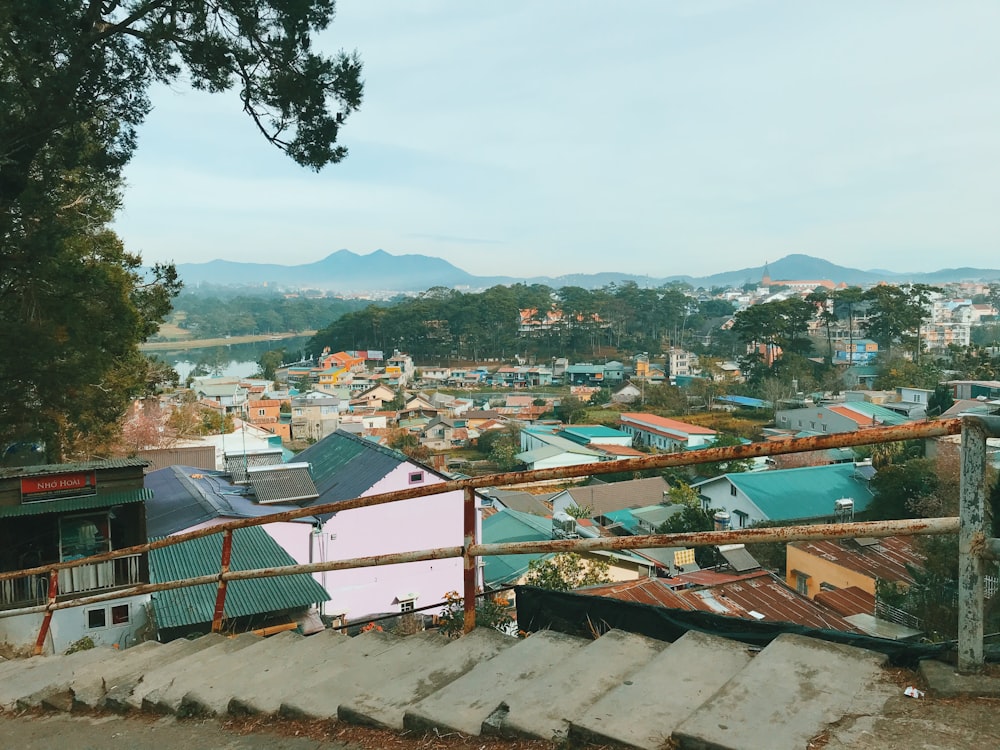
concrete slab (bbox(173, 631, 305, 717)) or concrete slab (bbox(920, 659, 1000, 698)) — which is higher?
concrete slab (bbox(920, 659, 1000, 698))

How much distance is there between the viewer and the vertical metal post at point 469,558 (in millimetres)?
2445

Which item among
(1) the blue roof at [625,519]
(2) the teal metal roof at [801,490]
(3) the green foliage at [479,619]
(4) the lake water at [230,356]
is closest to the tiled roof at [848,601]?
(2) the teal metal roof at [801,490]

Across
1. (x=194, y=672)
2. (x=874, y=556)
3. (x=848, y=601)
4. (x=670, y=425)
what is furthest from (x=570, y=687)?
(x=670, y=425)

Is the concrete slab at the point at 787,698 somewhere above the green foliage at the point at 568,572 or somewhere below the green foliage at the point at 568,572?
above

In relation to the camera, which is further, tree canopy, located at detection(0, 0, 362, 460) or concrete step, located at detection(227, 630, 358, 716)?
tree canopy, located at detection(0, 0, 362, 460)

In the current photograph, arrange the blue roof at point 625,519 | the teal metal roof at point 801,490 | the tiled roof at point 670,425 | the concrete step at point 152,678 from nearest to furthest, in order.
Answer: the concrete step at point 152,678
the teal metal roof at point 801,490
the blue roof at point 625,519
the tiled roof at point 670,425

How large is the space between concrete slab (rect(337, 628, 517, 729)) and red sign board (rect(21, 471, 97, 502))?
7.22m

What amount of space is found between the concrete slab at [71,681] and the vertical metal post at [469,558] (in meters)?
1.74

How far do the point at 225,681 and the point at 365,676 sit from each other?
65 cm

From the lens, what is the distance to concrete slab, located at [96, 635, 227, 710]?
2.96 metres

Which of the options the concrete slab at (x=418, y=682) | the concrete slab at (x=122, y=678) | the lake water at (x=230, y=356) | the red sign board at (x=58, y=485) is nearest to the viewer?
the concrete slab at (x=418, y=682)

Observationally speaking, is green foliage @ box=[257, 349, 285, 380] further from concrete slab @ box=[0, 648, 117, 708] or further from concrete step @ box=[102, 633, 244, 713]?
concrete step @ box=[102, 633, 244, 713]

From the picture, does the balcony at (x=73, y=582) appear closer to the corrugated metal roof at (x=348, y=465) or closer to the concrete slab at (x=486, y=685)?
the corrugated metal roof at (x=348, y=465)

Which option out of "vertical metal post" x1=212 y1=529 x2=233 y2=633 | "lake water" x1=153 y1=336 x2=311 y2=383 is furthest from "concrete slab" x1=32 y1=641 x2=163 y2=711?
"lake water" x1=153 y1=336 x2=311 y2=383
